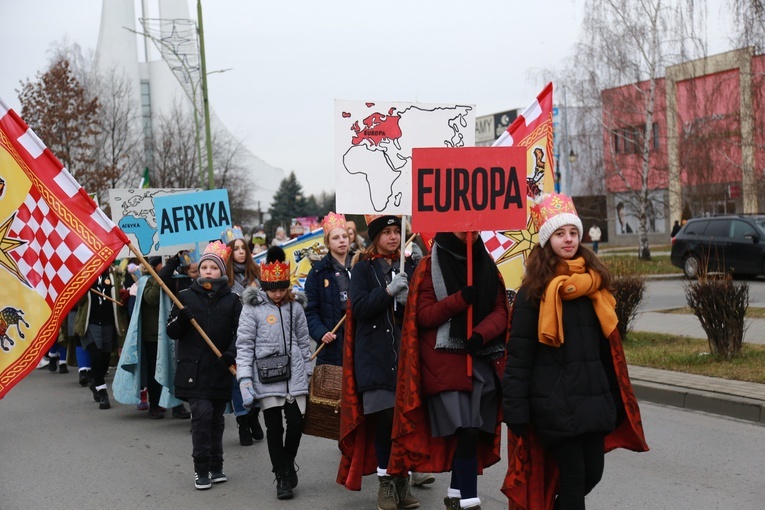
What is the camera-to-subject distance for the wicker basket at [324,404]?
6.52 m

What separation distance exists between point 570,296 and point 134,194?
795 cm

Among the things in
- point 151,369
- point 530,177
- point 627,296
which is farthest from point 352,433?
point 627,296

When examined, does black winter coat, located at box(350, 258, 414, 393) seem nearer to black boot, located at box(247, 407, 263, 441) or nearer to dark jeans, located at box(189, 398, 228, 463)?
dark jeans, located at box(189, 398, 228, 463)

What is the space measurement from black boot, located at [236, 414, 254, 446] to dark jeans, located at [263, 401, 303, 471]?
1.99 metres

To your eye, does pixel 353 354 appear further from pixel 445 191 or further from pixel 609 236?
pixel 609 236

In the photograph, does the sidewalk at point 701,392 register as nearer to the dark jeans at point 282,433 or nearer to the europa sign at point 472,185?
the europa sign at point 472,185

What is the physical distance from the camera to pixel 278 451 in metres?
6.52

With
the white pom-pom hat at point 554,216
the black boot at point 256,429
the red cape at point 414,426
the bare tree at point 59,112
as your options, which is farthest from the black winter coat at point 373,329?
the bare tree at point 59,112

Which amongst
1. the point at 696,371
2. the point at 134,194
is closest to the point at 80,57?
the point at 134,194

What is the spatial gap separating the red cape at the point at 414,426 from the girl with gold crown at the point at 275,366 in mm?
1250

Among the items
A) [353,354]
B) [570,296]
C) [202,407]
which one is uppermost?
[570,296]

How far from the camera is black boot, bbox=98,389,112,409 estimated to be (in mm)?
10714

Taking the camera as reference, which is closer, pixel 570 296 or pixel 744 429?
pixel 570 296

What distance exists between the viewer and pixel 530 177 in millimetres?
8125
